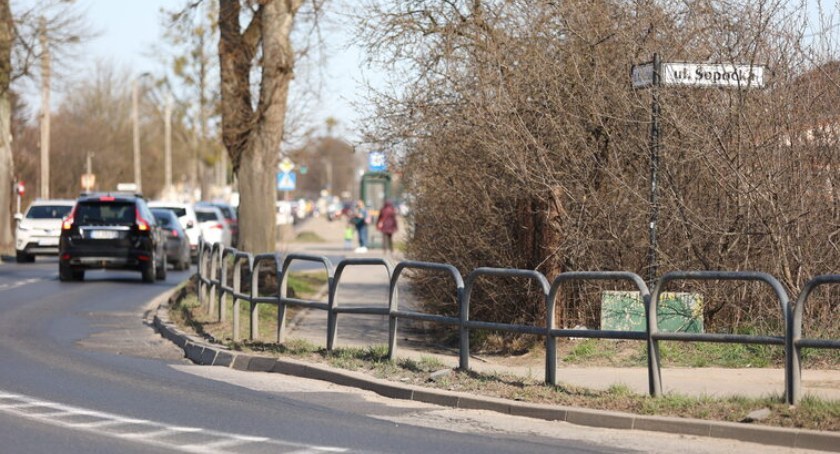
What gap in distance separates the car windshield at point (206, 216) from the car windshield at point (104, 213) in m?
13.8

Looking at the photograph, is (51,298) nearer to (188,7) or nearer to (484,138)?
(188,7)

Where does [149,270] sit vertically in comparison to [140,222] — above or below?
below

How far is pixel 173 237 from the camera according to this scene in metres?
34.4

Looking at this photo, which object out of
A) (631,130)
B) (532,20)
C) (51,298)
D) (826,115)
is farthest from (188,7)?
(826,115)

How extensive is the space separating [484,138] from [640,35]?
1.91 m

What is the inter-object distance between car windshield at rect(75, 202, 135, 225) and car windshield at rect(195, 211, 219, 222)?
13791mm

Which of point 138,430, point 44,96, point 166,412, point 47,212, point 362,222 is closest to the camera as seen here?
point 138,430

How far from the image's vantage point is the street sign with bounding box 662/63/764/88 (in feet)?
41.6

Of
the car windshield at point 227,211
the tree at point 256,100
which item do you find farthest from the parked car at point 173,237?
the car windshield at point 227,211

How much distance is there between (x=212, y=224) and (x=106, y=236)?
13.2 metres

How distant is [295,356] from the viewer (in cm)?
1365

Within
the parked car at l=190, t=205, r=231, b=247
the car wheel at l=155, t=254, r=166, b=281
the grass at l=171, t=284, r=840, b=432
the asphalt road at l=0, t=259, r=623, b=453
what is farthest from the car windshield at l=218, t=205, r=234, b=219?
the grass at l=171, t=284, r=840, b=432

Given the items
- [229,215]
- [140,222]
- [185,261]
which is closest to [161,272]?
[140,222]

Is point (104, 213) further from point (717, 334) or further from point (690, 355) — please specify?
point (717, 334)
